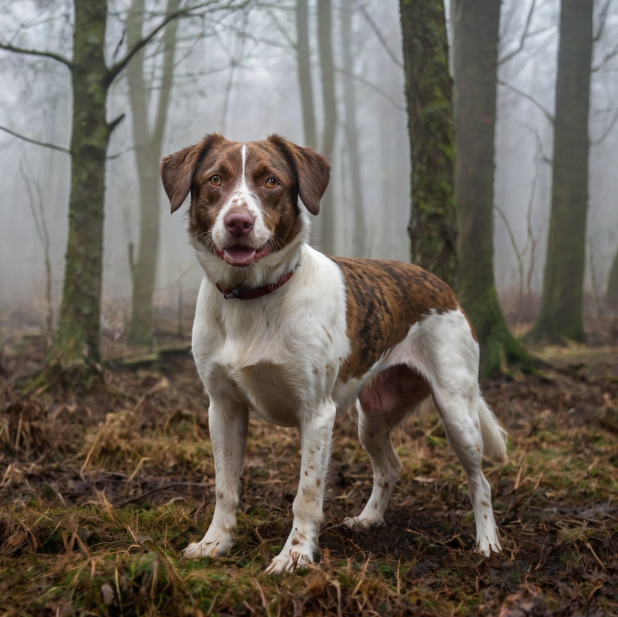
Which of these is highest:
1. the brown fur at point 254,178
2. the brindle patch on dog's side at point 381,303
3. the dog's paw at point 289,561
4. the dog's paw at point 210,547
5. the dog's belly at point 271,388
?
the brown fur at point 254,178

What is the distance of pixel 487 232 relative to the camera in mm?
7531

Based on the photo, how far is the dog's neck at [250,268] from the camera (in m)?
2.98

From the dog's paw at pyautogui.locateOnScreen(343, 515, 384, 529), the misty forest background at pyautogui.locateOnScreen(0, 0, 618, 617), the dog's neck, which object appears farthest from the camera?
the dog's paw at pyautogui.locateOnScreen(343, 515, 384, 529)

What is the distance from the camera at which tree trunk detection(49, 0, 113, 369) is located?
607 cm

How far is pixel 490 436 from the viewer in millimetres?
3953

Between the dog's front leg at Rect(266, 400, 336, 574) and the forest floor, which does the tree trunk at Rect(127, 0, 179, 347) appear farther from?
the dog's front leg at Rect(266, 400, 336, 574)

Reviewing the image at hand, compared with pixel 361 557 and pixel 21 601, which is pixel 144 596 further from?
pixel 361 557

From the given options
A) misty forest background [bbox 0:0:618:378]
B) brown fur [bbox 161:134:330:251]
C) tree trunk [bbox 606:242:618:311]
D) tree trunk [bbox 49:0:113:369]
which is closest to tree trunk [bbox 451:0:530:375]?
misty forest background [bbox 0:0:618:378]

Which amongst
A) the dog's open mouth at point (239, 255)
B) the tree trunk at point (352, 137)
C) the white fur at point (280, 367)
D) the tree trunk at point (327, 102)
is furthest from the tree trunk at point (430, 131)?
the tree trunk at point (352, 137)

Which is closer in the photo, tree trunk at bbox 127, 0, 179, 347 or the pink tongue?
the pink tongue

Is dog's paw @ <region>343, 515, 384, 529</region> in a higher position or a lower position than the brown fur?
lower

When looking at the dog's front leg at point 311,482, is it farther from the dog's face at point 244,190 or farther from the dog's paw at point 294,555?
the dog's face at point 244,190

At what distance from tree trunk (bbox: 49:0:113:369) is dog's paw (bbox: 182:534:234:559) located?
11.2 ft

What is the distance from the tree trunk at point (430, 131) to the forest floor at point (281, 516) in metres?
1.62
